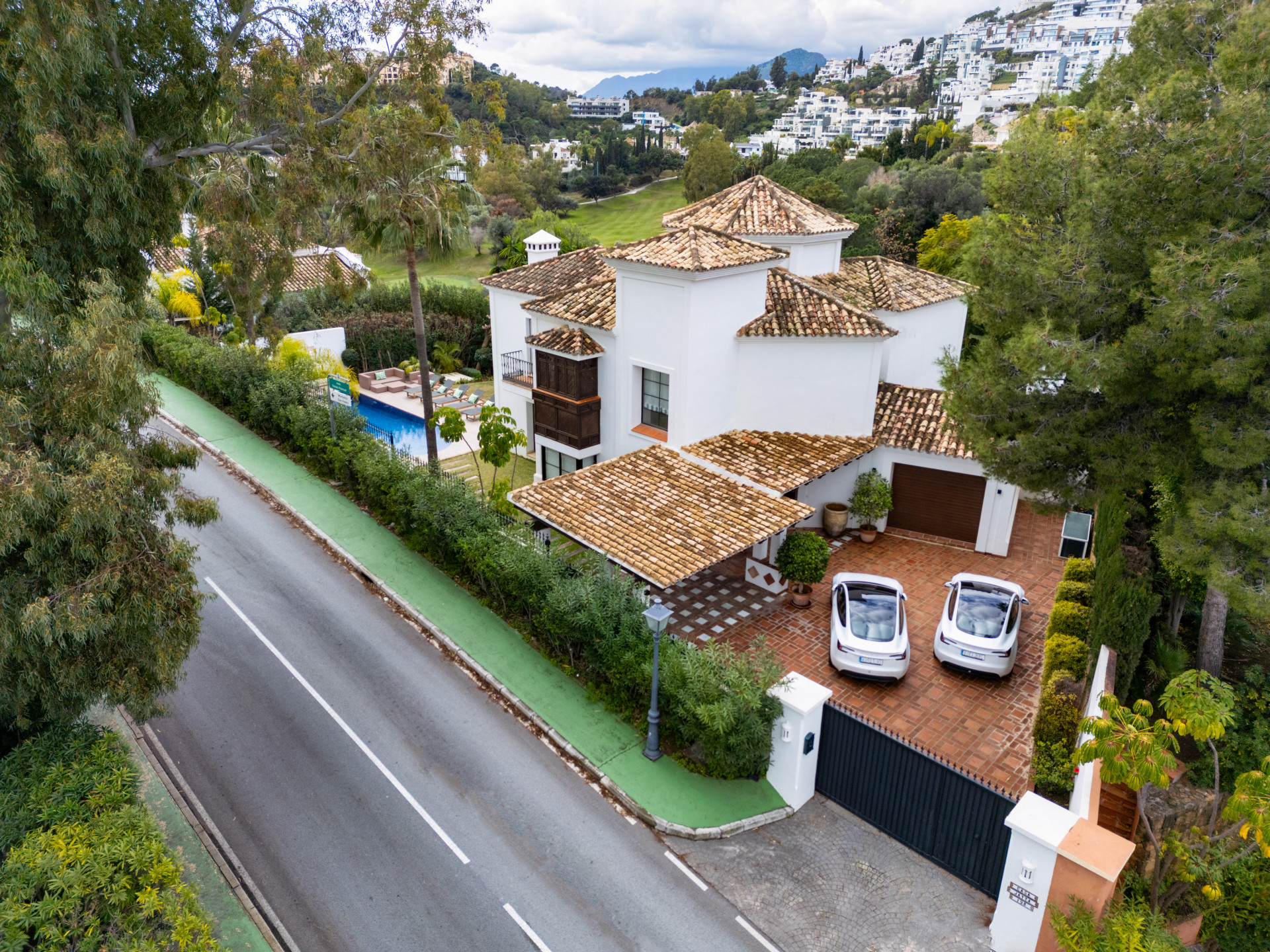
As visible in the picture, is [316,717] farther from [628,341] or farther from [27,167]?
[628,341]

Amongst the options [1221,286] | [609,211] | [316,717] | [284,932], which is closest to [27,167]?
[316,717]

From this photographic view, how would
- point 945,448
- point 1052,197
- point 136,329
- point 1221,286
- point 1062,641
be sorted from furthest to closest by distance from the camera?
point 945,448 < point 1062,641 < point 1052,197 < point 136,329 < point 1221,286

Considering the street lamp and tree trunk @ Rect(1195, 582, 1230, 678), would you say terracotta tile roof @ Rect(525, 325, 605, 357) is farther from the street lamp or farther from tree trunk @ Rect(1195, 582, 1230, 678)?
tree trunk @ Rect(1195, 582, 1230, 678)

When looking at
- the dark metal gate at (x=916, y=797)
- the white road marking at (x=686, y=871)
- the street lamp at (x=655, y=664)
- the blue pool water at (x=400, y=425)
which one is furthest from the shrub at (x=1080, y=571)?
the blue pool water at (x=400, y=425)

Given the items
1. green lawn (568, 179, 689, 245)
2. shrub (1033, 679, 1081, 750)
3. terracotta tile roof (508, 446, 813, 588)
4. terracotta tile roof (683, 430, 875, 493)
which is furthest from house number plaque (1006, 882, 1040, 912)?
green lawn (568, 179, 689, 245)

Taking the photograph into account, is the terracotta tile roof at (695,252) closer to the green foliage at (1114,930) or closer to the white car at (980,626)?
the white car at (980,626)
